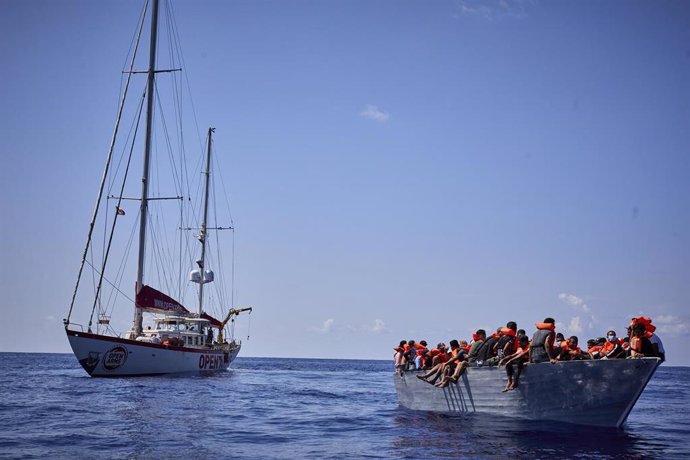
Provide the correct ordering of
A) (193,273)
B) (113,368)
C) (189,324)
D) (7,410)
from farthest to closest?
1. (193,273)
2. (189,324)
3. (113,368)
4. (7,410)

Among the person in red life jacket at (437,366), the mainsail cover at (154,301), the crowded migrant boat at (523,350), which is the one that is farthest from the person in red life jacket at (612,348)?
the mainsail cover at (154,301)

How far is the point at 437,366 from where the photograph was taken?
73.6 feet

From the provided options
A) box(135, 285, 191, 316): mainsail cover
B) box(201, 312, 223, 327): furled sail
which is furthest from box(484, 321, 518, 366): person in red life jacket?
box(201, 312, 223, 327): furled sail

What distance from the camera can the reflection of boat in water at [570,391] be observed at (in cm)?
1730

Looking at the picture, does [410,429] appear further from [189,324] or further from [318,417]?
[189,324]

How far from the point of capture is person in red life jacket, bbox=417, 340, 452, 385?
881 inches

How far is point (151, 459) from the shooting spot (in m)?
13.9

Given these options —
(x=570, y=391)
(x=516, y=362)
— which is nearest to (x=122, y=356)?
(x=516, y=362)

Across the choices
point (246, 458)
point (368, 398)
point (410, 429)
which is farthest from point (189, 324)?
point (246, 458)

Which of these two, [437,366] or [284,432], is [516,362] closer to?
[437,366]

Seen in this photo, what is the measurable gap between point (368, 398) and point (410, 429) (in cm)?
1518

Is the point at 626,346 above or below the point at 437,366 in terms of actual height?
above

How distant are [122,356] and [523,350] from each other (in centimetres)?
2795

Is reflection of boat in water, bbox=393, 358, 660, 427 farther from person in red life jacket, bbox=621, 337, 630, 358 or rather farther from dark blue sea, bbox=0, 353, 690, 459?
person in red life jacket, bbox=621, 337, 630, 358
